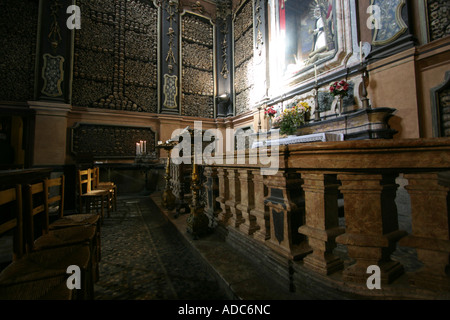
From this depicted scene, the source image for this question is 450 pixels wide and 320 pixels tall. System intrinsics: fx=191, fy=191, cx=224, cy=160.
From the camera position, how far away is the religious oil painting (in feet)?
15.0

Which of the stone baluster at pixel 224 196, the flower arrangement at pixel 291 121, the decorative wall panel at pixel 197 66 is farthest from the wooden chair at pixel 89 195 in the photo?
the decorative wall panel at pixel 197 66

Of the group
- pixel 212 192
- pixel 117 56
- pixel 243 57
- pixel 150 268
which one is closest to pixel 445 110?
pixel 212 192

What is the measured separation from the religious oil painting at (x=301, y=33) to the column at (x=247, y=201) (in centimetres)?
435

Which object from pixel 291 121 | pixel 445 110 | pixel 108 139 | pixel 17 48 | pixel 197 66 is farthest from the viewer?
pixel 197 66

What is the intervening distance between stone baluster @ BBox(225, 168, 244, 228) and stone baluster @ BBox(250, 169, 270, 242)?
0.81 ft

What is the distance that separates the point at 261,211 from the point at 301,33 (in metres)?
→ 6.17

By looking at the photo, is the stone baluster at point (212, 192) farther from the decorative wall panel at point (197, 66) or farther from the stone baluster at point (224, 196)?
the decorative wall panel at point (197, 66)

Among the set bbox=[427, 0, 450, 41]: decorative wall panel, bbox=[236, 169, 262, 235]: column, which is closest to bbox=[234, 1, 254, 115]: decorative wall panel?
bbox=[427, 0, 450, 41]: decorative wall panel

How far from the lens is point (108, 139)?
602cm

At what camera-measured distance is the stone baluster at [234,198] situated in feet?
5.63

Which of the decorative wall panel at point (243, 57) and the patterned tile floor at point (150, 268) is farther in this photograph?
the decorative wall panel at point (243, 57)

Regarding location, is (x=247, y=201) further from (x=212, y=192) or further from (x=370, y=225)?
(x=370, y=225)
